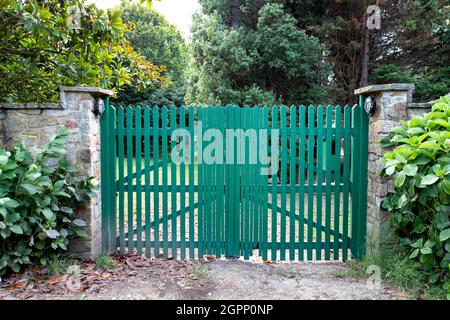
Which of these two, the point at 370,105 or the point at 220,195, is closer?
the point at 370,105

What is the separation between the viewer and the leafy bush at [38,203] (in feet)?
8.43

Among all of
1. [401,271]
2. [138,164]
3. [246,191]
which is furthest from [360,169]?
[138,164]

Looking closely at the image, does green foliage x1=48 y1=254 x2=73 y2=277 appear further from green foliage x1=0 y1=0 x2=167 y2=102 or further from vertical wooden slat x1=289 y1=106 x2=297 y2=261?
vertical wooden slat x1=289 y1=106 x2=297 y2=261

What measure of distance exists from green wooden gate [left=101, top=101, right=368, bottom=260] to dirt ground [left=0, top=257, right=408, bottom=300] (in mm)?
204

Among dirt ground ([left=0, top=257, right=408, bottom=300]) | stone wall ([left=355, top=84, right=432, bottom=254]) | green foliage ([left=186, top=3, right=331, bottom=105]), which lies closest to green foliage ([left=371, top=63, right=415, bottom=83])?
green foliage ([left=186, top=3, right=331, bottom=105])

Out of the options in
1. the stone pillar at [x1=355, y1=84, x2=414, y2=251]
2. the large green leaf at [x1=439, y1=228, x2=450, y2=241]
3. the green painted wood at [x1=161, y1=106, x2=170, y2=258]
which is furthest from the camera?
the green painted wood at [x1=161, y1=106, x2=170, y2=258]

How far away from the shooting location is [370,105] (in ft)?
9.87

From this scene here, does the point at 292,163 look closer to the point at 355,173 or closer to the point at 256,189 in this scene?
→ the point at 256,189

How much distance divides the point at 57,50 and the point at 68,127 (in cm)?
120

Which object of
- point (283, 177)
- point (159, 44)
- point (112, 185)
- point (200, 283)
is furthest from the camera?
point (159, 44)

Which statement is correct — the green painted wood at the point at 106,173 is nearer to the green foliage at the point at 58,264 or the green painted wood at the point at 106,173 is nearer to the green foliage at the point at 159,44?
the green foliage at the point at 58,264

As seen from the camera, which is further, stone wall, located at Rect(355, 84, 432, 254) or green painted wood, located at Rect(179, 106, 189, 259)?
green painted wood, located at Rect(179, 106, 189, 259)

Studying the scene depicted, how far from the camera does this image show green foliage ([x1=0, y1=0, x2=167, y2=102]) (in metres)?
3.29
